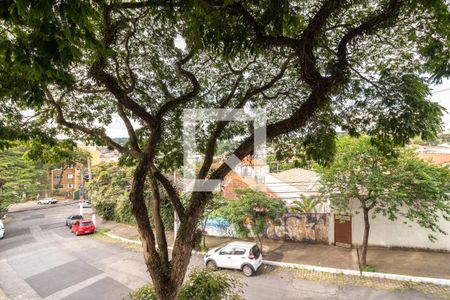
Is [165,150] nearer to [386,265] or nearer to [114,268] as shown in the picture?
[114,268]

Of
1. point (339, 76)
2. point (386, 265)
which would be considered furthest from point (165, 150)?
point (386, 265)

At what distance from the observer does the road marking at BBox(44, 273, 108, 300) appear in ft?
28.4

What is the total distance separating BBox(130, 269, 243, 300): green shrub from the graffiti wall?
7.30 m

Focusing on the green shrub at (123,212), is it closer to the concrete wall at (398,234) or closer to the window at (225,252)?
the window at (225,252)

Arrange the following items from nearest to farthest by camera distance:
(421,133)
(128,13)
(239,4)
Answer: (239,4) → (421,133) → (128,13)

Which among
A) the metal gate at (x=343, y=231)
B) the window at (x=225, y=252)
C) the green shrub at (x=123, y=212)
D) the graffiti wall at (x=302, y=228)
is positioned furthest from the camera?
the green shrub at (x=123, y=212)

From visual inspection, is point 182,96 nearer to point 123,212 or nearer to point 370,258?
point 370,258

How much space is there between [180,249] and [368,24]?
4.22 m

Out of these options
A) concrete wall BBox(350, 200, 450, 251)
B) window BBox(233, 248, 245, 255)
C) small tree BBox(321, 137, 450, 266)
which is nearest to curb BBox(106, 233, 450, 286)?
small tree BBox(321, 137, 450, 266)

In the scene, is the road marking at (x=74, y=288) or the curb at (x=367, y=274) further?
the road marking at (x=74, y=288)

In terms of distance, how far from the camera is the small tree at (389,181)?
8094 mm

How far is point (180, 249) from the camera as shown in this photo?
4.26m

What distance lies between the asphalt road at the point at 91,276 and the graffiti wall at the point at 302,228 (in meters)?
3.24

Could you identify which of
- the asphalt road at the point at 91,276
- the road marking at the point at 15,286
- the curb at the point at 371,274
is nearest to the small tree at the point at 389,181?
the curb at the point at 371,274
